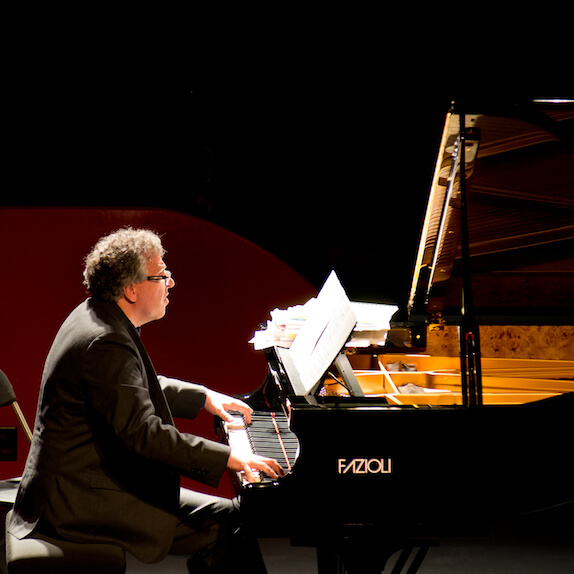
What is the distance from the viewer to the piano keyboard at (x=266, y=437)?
1.94 metres

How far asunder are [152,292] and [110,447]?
466 millimetres

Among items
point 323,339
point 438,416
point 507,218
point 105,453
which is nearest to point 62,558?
point 105,453

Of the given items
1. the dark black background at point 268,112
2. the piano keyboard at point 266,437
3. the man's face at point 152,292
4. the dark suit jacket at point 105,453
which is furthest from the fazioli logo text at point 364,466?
the dark black background at point 268,112

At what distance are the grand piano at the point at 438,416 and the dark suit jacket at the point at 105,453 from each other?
0.23 meters

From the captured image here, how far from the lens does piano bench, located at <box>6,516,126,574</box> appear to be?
5.41ft

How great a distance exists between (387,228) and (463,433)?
2.96m

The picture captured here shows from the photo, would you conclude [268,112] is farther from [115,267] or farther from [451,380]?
[115,267]

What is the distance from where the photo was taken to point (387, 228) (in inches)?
179

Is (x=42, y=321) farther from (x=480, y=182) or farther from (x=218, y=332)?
(x=480, y=182)

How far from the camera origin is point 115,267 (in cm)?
188

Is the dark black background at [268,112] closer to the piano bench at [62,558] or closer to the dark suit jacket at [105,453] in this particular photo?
the dark suit jacket at [105,453]

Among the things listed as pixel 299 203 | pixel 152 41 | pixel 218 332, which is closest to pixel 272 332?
pixel 218 332

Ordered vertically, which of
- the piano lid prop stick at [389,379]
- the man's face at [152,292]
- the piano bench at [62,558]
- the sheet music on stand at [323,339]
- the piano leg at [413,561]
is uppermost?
the man's face at [152,292]

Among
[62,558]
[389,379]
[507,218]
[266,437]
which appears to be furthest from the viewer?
[507,218]
